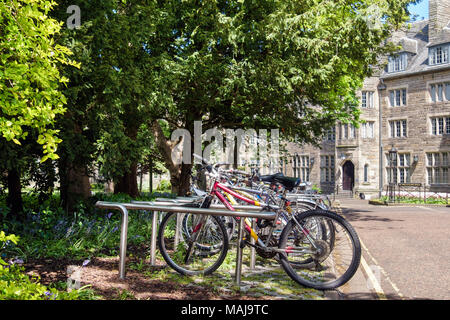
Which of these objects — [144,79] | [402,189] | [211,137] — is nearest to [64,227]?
[144,79]

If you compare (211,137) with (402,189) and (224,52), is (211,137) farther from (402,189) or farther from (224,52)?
(402,189)

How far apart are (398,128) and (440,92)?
4.62 meters

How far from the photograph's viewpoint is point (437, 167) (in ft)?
121

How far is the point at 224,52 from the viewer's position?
13945 millimetres

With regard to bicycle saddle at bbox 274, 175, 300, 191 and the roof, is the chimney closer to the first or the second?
the roof

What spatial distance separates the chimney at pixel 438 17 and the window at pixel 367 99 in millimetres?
6775

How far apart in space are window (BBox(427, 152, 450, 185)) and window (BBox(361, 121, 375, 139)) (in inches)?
227

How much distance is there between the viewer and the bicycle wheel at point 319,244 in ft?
16.1

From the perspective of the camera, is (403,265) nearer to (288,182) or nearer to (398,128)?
(288,182)

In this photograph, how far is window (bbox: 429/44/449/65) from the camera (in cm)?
3717

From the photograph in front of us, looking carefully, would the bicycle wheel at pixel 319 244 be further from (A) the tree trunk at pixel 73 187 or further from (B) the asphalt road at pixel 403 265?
(A) the tree trunk at pixel 73 187

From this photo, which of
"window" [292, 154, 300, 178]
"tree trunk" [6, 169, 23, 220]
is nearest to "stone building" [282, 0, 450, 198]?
"window" [292, 154, 300, 178]

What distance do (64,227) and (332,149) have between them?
3838 centimetres
